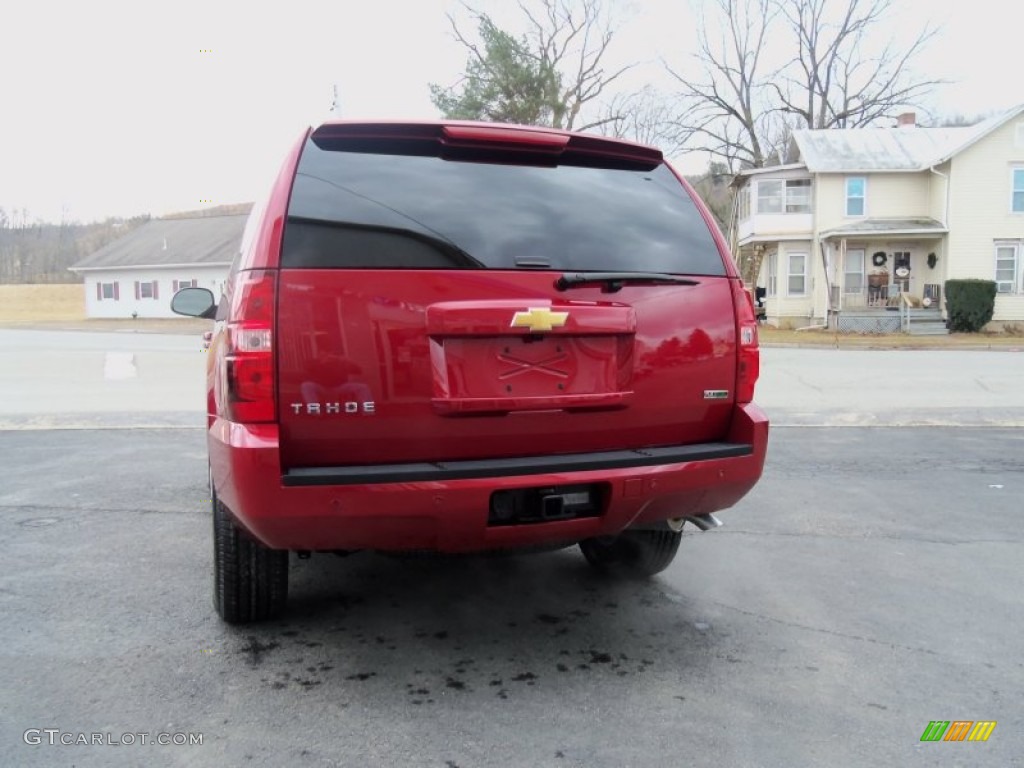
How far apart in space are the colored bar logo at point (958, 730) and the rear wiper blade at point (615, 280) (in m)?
1.76

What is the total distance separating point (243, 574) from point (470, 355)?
4.75ft

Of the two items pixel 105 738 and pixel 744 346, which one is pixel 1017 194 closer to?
pixel 744 346

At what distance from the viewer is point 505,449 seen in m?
2.88

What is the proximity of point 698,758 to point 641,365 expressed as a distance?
4.35 feet

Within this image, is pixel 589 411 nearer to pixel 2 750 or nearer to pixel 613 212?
pixel 613 212

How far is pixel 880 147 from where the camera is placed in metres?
31.1

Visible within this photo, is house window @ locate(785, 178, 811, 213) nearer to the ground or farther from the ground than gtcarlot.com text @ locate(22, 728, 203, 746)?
farther from the ground

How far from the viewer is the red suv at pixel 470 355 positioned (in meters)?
2.64

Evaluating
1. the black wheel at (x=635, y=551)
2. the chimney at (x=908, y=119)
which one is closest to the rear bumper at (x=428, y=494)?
the black wheel at (x=635, y=551)

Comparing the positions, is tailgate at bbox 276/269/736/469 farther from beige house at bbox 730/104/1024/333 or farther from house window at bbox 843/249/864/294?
house window at bbox 843/249/864/294

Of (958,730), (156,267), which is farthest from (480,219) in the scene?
(156,267)

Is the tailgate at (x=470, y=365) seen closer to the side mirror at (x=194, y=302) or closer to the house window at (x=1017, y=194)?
the side mirror at (x=194, y=302)

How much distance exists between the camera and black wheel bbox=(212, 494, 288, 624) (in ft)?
10.8

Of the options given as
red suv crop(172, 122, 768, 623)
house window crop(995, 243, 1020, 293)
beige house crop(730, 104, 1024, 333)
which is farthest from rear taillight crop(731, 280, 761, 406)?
house window crop(995, 243, 1020, 293)
